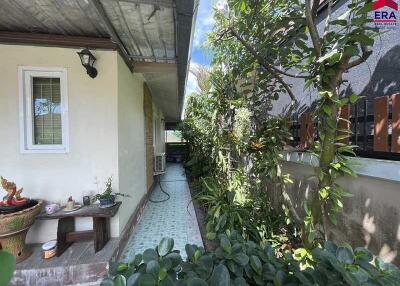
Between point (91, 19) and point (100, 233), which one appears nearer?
point (91, 19)

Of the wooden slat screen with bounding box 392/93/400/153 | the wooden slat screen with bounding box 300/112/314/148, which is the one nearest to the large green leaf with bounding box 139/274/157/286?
the wooden slat screen with bounding box 392/93/400/153

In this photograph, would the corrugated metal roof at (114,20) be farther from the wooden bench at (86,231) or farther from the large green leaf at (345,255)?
the wooden bench at (86,231)

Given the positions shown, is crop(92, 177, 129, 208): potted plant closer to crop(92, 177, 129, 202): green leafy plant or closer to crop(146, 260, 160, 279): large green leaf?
crop(92, 177, 129, 202): green leafy plant

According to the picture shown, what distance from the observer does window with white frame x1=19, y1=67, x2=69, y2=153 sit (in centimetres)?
334

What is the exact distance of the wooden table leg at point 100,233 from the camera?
10.2 feet

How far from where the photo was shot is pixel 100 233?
3186 mm

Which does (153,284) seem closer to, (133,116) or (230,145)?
(230,145)

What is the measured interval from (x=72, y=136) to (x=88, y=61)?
108 cm

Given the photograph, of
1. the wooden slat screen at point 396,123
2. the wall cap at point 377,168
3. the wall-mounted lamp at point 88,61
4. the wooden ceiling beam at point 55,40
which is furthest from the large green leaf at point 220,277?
the wooden ceiling beam at point 55,40

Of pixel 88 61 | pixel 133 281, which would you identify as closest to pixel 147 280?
pixel 133 281

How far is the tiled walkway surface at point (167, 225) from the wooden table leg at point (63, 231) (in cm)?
80

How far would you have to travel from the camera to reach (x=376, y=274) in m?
1.10

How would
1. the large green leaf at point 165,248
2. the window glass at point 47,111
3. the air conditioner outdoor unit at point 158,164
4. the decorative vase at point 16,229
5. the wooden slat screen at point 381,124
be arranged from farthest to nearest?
the air conditioner outdoor unit at point 158,164, the window glass at point 47,111, the decorative vase at point 16,229, the wooden slat screen at point 381,124, the large green leaf at point 165,248

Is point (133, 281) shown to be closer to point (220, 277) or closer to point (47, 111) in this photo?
point (220, 277)
